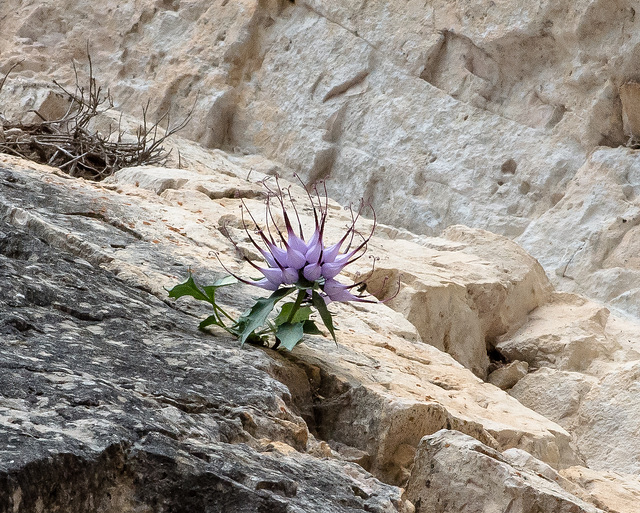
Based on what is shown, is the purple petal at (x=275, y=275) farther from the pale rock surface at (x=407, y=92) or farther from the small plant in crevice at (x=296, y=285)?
the pale rock surface at (x=407, y=92)

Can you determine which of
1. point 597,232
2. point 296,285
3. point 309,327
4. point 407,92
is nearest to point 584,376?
point 597,232

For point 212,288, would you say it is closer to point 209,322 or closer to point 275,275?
point 209,322

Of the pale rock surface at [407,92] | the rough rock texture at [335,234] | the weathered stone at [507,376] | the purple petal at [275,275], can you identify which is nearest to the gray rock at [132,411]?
the rough rock texture at [335,234]

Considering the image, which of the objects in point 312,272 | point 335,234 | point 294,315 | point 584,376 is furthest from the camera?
point 584,376

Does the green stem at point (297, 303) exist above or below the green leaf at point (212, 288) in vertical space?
above

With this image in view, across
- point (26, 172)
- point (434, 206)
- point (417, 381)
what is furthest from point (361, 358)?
point (434, 206)

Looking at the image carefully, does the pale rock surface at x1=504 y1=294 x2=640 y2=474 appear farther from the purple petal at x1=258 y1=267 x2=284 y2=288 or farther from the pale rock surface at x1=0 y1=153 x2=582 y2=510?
the purple petal at x1=258 y1=267 x2=284 y2=288
